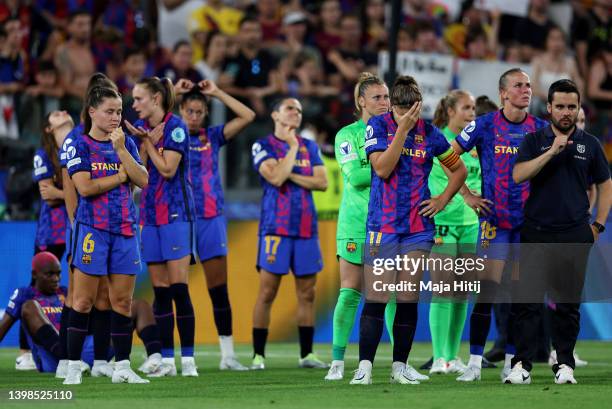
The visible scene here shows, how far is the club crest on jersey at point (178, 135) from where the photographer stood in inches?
432

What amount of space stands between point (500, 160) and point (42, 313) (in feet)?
14.0

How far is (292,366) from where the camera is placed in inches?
490

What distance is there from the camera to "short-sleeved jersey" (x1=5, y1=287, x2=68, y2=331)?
38.2 feet

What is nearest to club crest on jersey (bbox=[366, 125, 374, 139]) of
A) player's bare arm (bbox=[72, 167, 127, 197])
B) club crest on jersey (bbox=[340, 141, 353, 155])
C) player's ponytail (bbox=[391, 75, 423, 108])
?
player's ponytail (bbox=[391, 75, 423, 108])

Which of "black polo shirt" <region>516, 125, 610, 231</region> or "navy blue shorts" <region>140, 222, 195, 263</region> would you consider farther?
"navy blue shorts" <region>140, 222, 195, 263</region>

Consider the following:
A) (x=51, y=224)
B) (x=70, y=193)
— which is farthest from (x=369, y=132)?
(x=51, y=224)

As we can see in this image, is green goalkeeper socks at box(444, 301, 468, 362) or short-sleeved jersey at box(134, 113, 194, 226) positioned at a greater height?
short-sleeved jersey at box(134, 113, 194, 226)

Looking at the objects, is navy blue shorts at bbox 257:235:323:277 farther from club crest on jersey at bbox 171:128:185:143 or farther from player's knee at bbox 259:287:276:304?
club crest on jersey at bbox 171:128:185:143

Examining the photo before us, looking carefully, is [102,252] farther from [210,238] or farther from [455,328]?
[455,328]

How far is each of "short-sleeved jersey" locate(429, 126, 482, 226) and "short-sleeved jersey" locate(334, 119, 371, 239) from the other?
1.09 meters

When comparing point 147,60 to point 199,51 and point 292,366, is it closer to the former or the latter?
point 199,51

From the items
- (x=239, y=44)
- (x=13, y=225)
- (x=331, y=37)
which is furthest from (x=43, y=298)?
A: (x=331, y=37)

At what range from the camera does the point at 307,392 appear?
372 inches

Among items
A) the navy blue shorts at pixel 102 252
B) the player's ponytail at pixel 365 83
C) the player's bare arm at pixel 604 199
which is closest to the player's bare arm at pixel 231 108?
the player's ponytail at pixel 365 83
